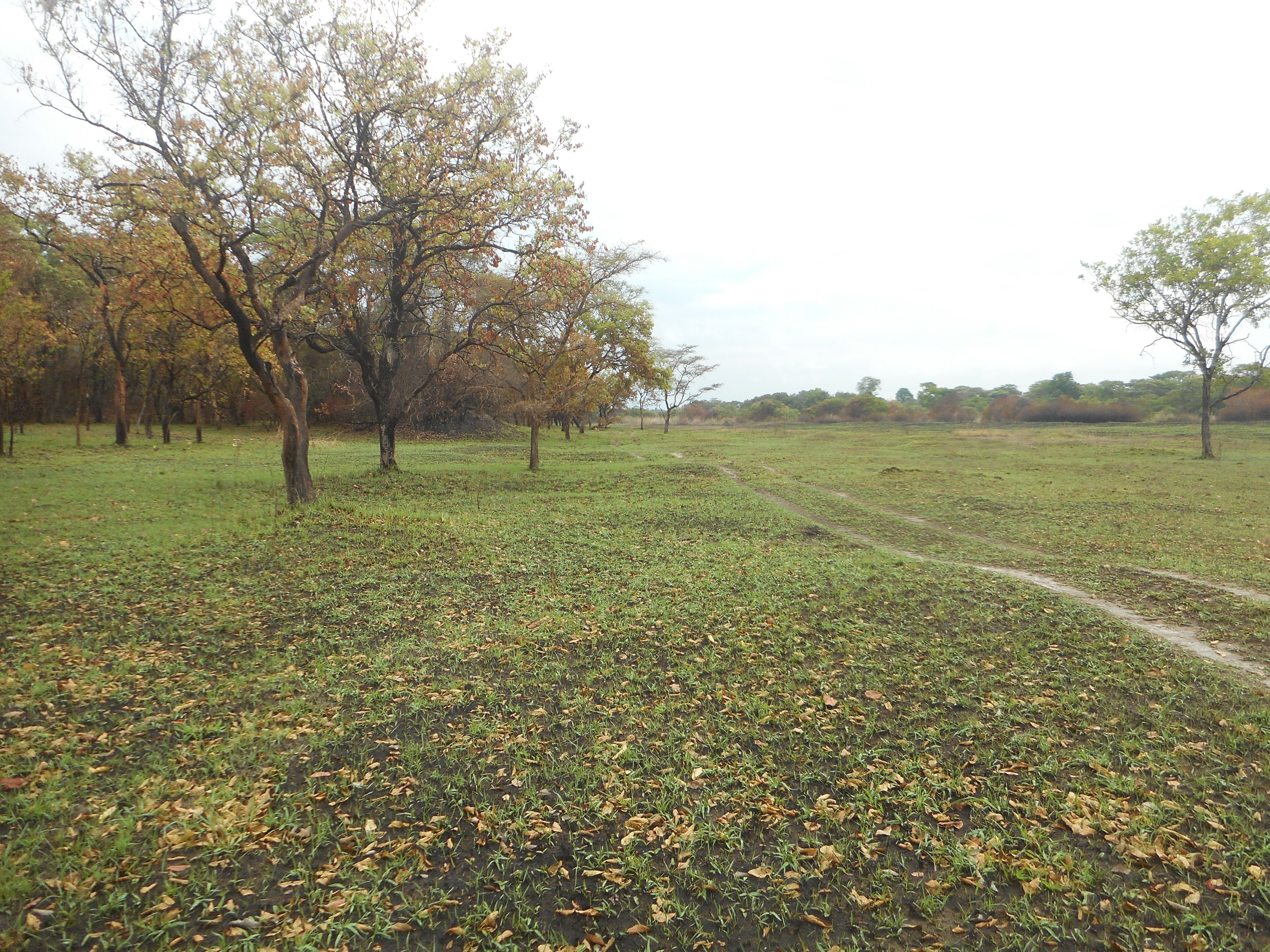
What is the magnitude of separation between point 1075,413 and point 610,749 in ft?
243

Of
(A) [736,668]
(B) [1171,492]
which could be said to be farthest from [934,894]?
(B) [1171,492]

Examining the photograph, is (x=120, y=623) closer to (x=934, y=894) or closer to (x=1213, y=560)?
(x=934, y=894)

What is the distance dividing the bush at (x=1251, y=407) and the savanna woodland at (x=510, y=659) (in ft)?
126

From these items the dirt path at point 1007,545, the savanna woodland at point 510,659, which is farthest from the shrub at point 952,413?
the dirt path at point 1007,545

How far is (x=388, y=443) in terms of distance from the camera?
22234 millimetres

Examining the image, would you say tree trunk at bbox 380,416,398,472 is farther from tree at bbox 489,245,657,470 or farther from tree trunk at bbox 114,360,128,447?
tree trunk at bbox 114,360,128,447

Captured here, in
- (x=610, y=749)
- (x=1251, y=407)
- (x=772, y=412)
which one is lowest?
(x=610, y=749)

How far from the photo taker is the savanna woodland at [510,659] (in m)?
3.81

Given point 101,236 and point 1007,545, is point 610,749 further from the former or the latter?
point 101,236

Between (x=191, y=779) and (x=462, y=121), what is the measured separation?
51.0 ft

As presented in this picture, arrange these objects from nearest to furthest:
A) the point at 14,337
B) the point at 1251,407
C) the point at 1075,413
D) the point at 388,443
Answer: the point at 388,443 < the point at 14,337 < the point at 1251,407 < the point at 1075,413

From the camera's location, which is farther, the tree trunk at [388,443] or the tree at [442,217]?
the tree trunk at [388,443]

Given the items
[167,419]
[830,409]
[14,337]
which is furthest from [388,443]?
[830,409]

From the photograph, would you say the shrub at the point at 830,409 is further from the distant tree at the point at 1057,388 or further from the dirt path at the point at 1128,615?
the dirt path at the point at 1128,615
